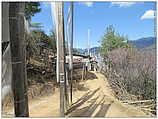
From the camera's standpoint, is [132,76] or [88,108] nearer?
[88,108]

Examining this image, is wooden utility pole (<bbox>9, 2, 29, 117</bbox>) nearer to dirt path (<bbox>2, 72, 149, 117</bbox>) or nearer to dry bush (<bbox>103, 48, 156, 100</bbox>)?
dirt path (<bbox>2, 72, 149, 117</bbox>)

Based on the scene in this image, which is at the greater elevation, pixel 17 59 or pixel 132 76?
pixel 17 59

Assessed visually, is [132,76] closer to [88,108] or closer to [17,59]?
[88,108]

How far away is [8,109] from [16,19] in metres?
0.39

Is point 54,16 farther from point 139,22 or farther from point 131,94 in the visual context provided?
point 131,94

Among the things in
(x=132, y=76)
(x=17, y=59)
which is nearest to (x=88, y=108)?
(x=17, y=59)

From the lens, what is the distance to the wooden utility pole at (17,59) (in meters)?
0.83

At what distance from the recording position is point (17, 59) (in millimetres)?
836

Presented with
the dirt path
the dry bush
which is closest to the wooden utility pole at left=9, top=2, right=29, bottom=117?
the dirt path

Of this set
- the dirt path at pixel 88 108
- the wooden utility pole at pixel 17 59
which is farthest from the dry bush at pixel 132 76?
the wooden utility pole at pixel 17 59

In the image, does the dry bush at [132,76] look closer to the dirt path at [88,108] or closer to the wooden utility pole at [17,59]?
the dirt path at [88,108]

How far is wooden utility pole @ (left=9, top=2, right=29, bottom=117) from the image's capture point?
83 centimetres

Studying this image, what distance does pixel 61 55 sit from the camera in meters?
1.91

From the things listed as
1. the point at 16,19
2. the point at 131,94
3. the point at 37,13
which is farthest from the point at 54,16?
the point at 131,94
